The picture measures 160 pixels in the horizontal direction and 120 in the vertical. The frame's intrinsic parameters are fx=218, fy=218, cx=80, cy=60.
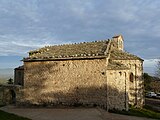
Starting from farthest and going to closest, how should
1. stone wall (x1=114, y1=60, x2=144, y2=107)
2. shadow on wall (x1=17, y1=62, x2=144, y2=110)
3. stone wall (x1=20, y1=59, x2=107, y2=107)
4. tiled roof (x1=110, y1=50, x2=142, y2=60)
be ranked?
stone wall (x1=114, y1=60, x2=144, y2=107) → tiled roof (x1=110, y1=50, x2=142, y2=60) → stone wall (x1=20, y1=59, x2=107, y2=107) → shadow on wall (x1=17, y1=62, x2=144, y2=110)

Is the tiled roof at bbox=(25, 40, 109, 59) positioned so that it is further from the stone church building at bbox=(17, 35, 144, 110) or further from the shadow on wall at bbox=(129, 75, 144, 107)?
the shadow on wall at bbox=(129, 75, 144, 107)

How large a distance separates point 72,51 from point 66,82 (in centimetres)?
364

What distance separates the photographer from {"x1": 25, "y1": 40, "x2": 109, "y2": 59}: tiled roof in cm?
2153

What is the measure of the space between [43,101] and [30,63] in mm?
4266

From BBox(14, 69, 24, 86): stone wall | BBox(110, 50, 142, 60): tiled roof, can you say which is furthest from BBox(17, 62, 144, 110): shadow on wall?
BBox(14, 69, 24, 86): stone wall

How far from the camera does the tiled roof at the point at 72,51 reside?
2153 cm

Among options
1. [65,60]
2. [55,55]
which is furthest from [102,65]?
[55,55]

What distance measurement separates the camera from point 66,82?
21.6m

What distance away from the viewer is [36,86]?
897 inches

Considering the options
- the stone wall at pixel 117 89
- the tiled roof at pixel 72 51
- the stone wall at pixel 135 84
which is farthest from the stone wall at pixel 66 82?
the stone wall at pixel 135 84

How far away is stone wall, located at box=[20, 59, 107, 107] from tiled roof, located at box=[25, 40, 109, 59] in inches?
24.4

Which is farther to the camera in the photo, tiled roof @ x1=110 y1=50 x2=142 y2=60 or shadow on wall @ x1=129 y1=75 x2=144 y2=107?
shadow on wall @ x1=129 y1=75 x2=144 y2=107

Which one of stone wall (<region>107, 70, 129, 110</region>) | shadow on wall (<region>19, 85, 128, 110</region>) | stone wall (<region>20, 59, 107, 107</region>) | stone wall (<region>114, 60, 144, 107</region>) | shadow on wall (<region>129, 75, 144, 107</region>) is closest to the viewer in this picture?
shadow on wall (<region>19, 85, 128, 110</region>)

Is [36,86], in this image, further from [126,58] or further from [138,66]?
[138,66]
